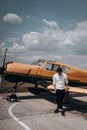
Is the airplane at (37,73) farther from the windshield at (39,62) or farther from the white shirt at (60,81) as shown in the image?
the white shirt at (60,81)

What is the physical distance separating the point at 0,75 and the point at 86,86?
6.64 meters

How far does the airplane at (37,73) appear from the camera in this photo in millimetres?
14242

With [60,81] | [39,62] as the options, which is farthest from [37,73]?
[60,81]

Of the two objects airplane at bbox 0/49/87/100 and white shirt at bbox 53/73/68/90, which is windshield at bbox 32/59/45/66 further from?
white shirt at bbox 53/73/68/90

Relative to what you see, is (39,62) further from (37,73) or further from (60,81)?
(60,81)

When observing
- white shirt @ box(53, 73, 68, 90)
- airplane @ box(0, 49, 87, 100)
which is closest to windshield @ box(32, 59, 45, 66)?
airplane @ box(0, 49, 87, 100)

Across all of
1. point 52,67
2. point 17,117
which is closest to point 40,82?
point 52,67

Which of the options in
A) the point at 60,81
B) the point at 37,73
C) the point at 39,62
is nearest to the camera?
the point at 60,81

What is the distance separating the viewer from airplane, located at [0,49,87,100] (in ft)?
46.7

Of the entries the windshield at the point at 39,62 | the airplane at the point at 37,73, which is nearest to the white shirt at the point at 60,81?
the airplane at the point at 37,73

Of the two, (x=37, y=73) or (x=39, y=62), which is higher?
(x=39, y=62)

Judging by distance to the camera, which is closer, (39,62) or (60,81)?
(60,81)

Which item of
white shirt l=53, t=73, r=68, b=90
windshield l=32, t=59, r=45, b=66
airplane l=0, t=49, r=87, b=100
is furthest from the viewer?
windshield l=32, t=59, r=45, b=66

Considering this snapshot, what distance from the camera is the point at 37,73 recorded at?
48.3ft
